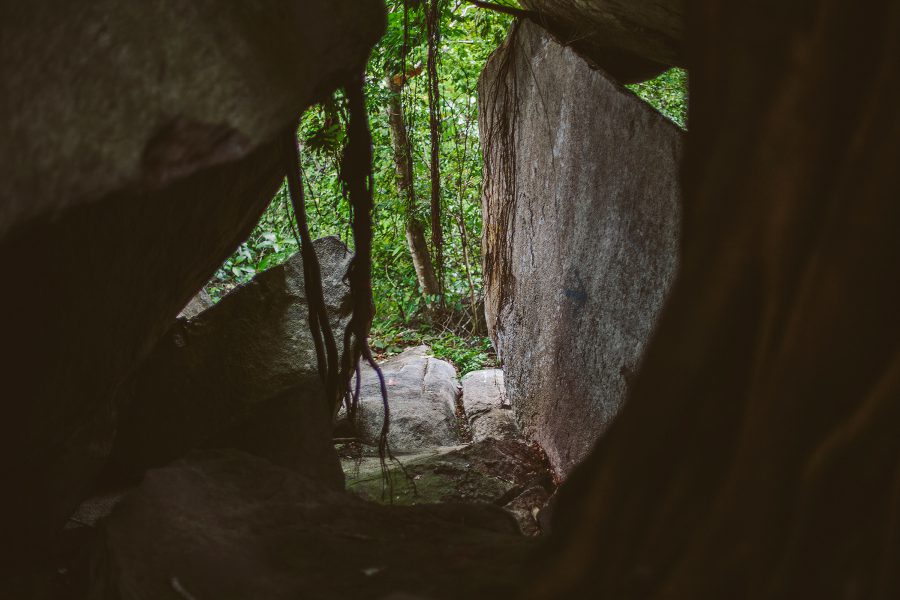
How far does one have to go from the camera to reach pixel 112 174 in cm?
121

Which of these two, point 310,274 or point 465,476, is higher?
point 310,274

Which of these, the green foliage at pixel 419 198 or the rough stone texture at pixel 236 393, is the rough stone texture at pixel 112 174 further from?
the green foliage at pixel 419 198

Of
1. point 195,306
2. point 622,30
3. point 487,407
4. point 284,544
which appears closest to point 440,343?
point 487,407

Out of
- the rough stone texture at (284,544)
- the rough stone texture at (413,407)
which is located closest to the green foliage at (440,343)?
the rough stone texture at (413,407)

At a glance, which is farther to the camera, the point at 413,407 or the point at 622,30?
the point at 413,407

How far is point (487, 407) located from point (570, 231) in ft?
7.49

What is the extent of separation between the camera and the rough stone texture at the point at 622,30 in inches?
114

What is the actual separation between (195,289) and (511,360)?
257 cm

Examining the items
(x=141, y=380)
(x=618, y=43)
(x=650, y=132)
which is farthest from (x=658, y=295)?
(x=141, y=380)

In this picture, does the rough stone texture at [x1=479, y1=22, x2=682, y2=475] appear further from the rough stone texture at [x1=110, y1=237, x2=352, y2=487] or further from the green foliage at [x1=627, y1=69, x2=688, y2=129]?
the green foliage at [x1=627, y1=69, x2=688, y2=129]

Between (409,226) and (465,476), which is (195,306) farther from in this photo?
(409,226)

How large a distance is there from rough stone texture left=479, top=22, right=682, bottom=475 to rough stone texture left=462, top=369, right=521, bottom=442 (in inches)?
9.0

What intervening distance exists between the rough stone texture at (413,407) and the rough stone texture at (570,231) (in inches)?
26.0

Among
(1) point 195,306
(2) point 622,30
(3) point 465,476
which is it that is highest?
(2) point 622,30
